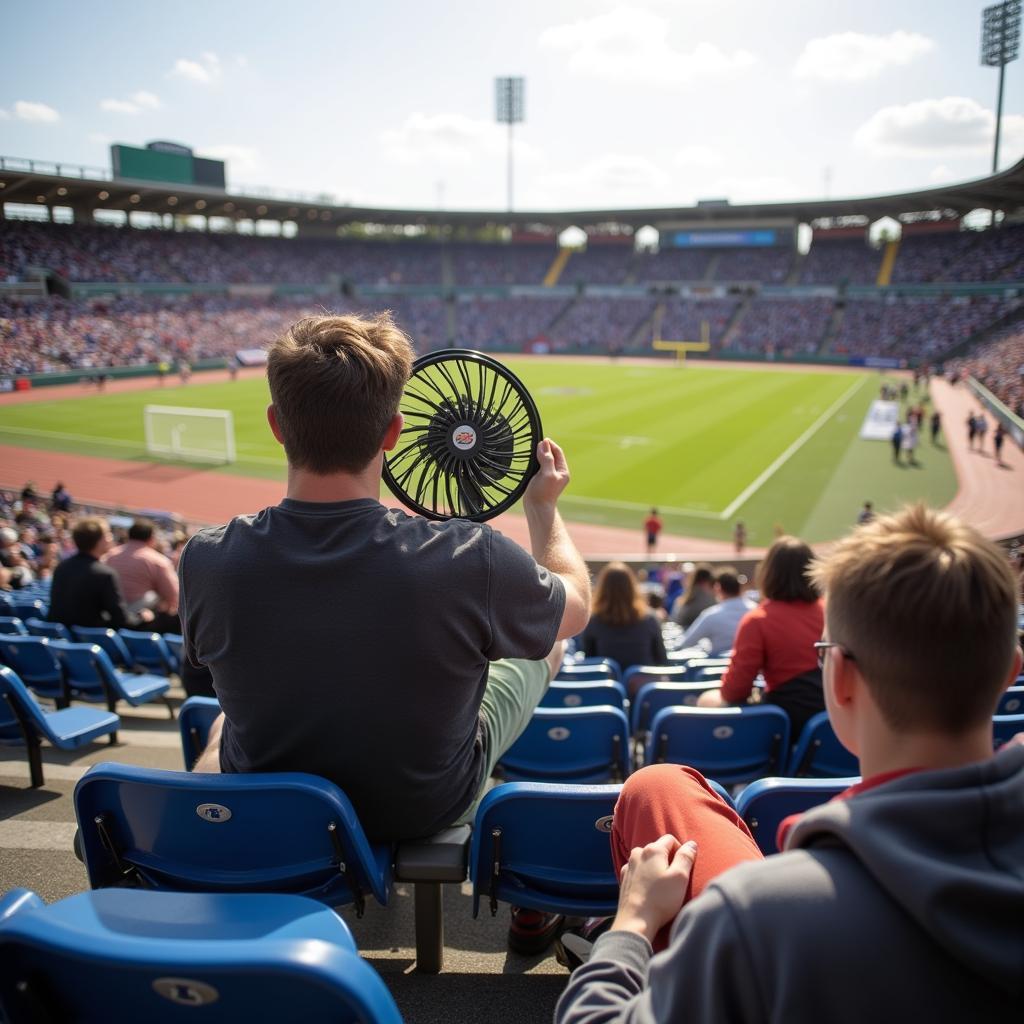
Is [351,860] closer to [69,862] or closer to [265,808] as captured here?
[265,808]

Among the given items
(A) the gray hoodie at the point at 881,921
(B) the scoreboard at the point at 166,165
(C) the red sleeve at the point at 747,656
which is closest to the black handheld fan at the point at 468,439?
(A) the gray hoodie at the point at 881,921

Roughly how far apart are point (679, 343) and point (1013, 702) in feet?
192

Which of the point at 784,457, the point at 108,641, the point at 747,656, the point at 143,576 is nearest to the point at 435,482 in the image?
the point at 747,656

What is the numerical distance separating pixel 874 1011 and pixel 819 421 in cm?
3350

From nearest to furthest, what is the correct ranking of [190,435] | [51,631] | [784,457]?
[51,631], [784,457], [190,435]

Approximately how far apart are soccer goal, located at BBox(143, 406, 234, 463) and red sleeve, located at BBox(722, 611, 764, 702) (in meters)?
24.0

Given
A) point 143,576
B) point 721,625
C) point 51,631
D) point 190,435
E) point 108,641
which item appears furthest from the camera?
point 190,435

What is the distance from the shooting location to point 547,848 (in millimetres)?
2455

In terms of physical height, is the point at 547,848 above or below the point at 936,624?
below

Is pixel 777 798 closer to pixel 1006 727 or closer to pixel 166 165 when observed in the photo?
pixel 1006 727

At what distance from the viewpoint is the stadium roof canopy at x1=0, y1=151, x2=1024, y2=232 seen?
A: 4662 centimetres

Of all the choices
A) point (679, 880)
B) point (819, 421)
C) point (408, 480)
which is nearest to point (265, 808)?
point (679, 880)

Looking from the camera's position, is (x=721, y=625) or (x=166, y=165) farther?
(x=166, y=165)

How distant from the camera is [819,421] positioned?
32.2m
